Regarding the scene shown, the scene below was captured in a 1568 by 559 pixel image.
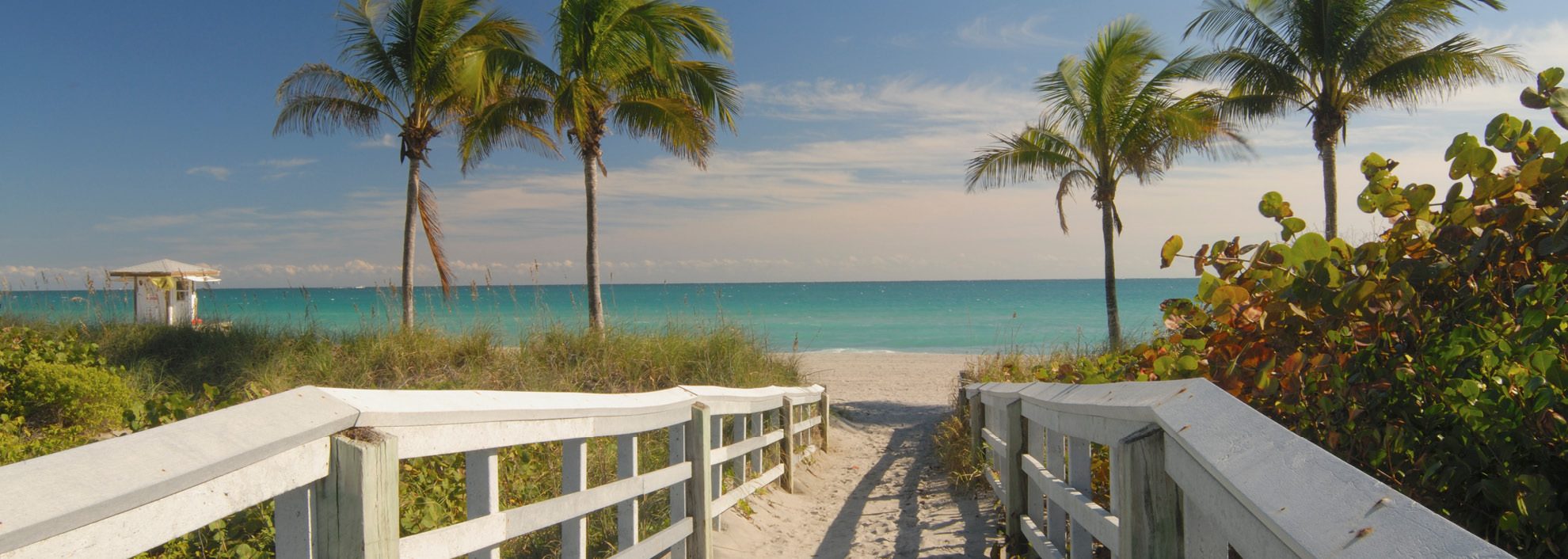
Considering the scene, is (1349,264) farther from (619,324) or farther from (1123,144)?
(1123,144)

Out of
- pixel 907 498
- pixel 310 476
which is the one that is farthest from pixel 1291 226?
pixel 907 498

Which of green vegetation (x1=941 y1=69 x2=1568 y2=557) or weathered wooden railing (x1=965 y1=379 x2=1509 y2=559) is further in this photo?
green vegetation (x1=941 y1=69 x2=1568 y2=557)

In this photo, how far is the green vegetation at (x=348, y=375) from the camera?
4.72m

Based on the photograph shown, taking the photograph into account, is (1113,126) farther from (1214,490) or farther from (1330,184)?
(1214,490)

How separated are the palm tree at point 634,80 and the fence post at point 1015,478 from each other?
9.31 m

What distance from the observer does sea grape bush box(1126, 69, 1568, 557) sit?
1.71 meters

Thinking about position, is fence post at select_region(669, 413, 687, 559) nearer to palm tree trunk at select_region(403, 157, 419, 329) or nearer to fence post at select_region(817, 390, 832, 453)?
fence post at select_region(817, 390, 832, 453)

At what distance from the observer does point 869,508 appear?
21.4ft

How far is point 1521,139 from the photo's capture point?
6.73 ft

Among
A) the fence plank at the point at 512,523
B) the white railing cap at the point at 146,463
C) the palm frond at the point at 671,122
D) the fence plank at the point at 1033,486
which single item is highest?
the palm frond at the point at 671,122

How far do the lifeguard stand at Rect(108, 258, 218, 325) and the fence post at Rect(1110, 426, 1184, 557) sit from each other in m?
22.2

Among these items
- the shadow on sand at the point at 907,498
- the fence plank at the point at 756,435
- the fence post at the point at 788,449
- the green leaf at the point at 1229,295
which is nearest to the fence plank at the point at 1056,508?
the green leaf at the point at 1229,295

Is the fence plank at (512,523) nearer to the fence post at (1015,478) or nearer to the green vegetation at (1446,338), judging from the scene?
the fence post at (1015,478)

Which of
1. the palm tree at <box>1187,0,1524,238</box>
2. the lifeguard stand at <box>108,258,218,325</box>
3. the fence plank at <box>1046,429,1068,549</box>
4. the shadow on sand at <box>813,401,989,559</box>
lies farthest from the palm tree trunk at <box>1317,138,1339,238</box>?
the lifeguard stand at <box>108,258,218,325</box>
